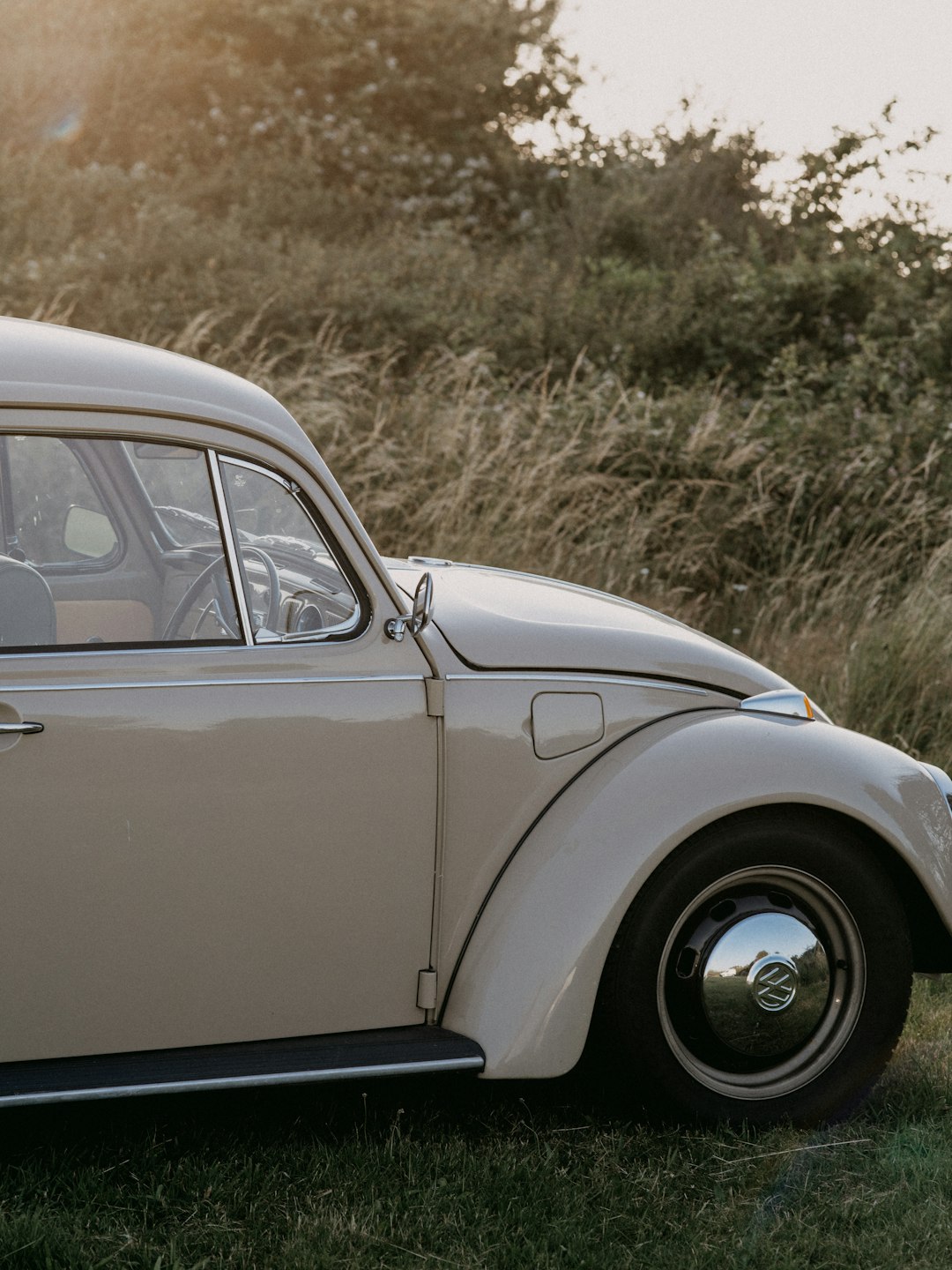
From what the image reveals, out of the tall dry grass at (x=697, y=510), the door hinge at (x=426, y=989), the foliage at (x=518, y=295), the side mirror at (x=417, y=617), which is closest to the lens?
the side mirror at (x=417, y=617)

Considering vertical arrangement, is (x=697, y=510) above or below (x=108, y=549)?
below

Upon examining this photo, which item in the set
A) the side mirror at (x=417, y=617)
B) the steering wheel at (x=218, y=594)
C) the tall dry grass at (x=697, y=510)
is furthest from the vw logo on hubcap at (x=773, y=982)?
the tall dry grass at (x=697, y=510)

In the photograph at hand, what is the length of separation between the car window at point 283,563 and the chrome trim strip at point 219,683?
10 centimetres

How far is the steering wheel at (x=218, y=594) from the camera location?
2.72 metres

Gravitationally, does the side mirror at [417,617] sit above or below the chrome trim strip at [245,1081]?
above

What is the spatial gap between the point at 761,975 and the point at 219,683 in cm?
140

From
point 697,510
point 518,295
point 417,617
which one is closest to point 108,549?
point 417,617

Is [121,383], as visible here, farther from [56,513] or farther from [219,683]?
[219,683]

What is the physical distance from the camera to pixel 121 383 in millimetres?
2668

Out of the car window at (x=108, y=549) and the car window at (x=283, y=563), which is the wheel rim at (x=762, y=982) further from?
the car window at (x=108, y=549)

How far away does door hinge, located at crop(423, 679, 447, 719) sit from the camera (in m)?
2.81

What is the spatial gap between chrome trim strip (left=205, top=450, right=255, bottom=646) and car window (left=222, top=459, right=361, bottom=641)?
1 cm

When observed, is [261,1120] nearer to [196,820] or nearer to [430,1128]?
[430,1128]

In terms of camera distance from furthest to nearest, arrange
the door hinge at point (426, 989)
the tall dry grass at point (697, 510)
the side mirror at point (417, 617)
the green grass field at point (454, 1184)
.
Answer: the tall dry grass at point (697, 510), the door hinge at point (426, 989), the side mirror at point (417, 617), the green grass field at point (454, 1184)
